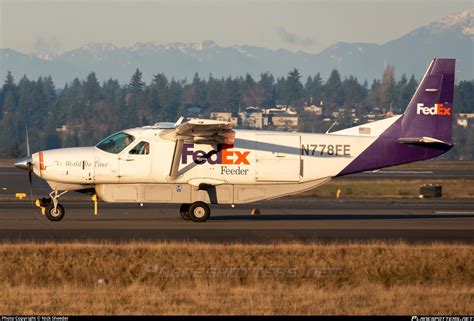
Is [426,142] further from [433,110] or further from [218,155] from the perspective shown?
[218,155]

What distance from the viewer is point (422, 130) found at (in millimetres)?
28984

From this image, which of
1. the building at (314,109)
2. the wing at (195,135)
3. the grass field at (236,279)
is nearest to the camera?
the grass field at (236,279)

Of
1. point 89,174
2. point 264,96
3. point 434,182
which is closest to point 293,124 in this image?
point 264,96

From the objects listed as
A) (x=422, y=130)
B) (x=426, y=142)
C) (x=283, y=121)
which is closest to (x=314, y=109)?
(x=283, y=121)

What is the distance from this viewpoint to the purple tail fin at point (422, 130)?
94.6ft

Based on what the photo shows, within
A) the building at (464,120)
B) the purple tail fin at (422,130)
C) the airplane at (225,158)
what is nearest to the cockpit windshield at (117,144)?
the airplane at (225,158)

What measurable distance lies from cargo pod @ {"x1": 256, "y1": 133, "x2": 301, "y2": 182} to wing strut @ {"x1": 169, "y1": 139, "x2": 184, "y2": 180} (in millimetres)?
2214

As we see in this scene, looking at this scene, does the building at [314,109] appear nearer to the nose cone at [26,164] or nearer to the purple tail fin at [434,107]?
the purple tail fin at [434,107]

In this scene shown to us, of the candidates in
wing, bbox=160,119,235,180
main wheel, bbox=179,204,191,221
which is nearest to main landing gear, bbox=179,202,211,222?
main wheel, bbox=179,204,191,221

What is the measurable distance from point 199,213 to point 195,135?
2.12 m

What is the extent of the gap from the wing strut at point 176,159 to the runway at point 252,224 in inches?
51.5

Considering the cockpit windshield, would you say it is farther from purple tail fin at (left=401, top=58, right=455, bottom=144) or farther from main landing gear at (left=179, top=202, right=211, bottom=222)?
purple tail fin at (left=401, top=58, right=455, bottom=144)

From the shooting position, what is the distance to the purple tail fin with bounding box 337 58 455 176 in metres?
28.8

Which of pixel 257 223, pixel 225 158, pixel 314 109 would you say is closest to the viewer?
pixel 257 223
